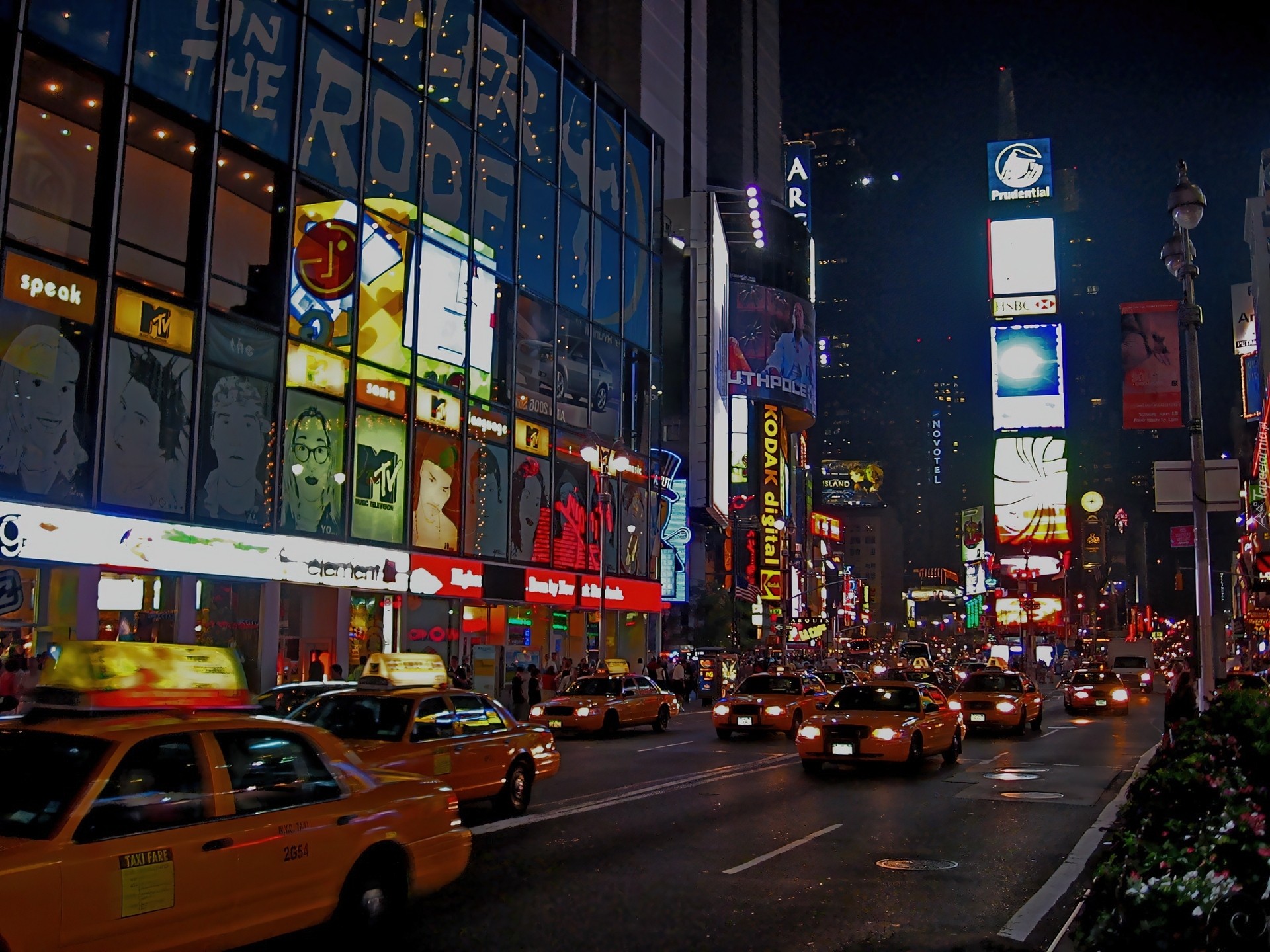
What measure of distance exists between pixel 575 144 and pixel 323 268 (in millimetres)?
15351

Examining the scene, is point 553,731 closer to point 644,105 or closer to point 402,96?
point 402,96

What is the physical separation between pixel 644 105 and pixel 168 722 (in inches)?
2570

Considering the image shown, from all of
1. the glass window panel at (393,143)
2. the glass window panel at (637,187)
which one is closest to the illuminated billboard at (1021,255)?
the glass window panel at (637,187)

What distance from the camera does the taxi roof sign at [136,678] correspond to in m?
6.52

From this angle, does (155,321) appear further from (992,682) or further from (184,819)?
(992,682)

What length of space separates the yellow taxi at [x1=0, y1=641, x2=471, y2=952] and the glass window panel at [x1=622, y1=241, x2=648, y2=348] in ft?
124

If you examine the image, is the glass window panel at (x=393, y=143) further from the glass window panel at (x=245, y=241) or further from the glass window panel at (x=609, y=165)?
the glass window panel at (x=609, y=165)

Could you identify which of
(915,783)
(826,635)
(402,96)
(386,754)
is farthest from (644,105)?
(826,635)

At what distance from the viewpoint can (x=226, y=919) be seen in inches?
237

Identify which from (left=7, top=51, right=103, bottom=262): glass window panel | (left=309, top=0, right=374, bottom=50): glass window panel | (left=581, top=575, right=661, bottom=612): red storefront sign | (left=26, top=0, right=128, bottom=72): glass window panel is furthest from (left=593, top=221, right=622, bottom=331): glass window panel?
(left=7, top=51, right=103, bottom=262): glass window panel

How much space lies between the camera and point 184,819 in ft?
19.6

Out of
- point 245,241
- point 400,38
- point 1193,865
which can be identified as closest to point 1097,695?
point 245,241

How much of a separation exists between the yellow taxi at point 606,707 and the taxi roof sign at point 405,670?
6.77 m

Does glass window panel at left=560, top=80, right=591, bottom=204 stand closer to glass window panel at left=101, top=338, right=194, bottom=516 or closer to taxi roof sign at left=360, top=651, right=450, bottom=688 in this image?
glass window panel at left=101, top=338, right=194, bottom=516
